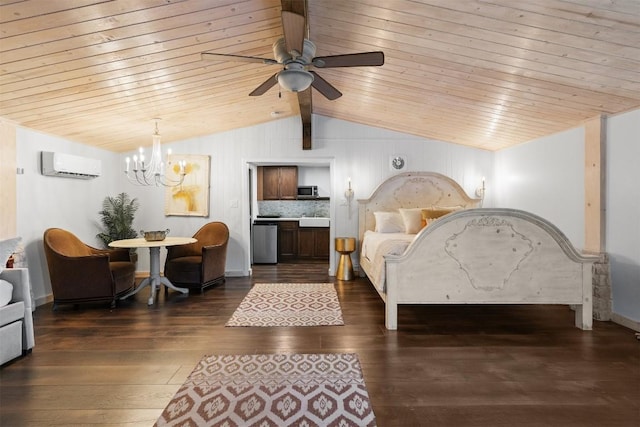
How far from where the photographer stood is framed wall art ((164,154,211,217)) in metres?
5.46

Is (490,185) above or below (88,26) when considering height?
below

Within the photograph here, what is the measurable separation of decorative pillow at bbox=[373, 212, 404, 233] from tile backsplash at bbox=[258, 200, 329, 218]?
259cm

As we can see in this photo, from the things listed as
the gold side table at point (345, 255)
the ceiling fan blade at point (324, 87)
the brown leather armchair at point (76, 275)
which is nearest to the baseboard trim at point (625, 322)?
the gold side table at point (345, 255)

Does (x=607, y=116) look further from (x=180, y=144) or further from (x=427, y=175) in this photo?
(x=180, y=144)

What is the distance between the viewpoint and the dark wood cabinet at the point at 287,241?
23.5 feet

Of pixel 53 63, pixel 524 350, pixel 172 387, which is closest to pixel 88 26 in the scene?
pixel 53 63

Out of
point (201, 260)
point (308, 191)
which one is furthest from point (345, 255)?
point (308, 191)

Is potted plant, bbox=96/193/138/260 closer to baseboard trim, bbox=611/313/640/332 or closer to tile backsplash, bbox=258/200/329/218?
tile backsplash, bbox=258/200/329/218

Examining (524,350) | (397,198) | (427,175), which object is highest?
(427,175)

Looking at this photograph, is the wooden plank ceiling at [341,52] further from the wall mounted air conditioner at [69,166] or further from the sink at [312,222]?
the sink at [312,222]

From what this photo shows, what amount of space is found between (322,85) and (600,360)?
118 inches

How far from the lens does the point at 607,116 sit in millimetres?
3342

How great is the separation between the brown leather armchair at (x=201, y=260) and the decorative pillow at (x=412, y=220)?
2708 millimetres

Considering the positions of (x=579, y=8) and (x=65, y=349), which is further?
(x=65, y=349)
